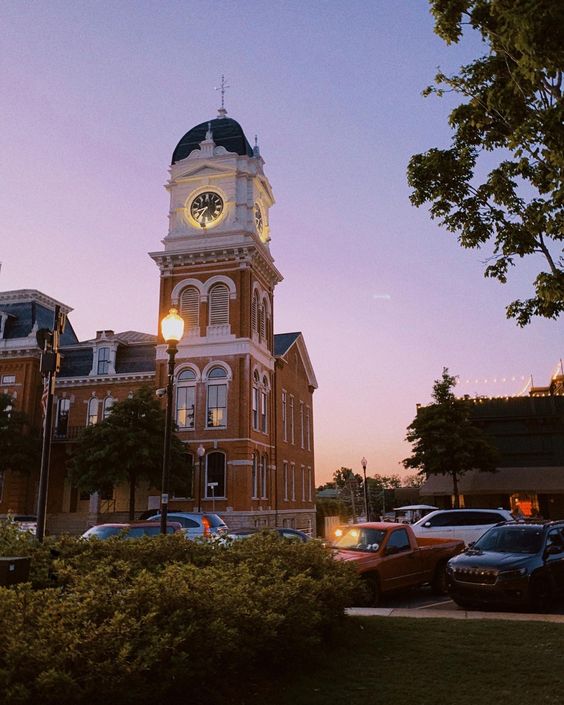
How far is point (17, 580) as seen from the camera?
24.6ft

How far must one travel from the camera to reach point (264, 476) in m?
42.5

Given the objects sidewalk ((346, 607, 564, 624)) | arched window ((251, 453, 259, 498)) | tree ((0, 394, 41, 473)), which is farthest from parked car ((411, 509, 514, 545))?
tree ((0, 394, 41, 473))

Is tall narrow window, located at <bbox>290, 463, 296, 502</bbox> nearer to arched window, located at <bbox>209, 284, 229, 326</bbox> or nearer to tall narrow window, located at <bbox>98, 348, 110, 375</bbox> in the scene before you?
arched window, located at <bbox>209, 284, 229, 326</bbox>

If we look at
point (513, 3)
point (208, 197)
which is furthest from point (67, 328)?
point (513, 3)

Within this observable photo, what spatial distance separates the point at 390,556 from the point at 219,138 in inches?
1505

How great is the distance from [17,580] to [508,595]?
30.0 ft

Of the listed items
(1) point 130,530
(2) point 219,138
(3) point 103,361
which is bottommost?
(1) point 130,530

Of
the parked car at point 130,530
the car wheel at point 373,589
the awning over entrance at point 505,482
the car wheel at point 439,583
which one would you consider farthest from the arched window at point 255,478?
the car wheel at point 373,589

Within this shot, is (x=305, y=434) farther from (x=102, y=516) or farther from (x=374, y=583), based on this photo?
(x=374, y=583)

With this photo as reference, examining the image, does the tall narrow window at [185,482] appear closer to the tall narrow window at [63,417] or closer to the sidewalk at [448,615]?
the tall narrow window at [63,417]

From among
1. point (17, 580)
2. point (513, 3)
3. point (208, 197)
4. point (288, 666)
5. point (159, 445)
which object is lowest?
point (288, 666)

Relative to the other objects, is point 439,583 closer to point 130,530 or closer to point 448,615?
point 448,615

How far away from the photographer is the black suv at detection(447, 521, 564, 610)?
1231cm

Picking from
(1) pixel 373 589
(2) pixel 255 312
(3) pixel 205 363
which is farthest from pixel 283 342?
(1) pixel 373 589
